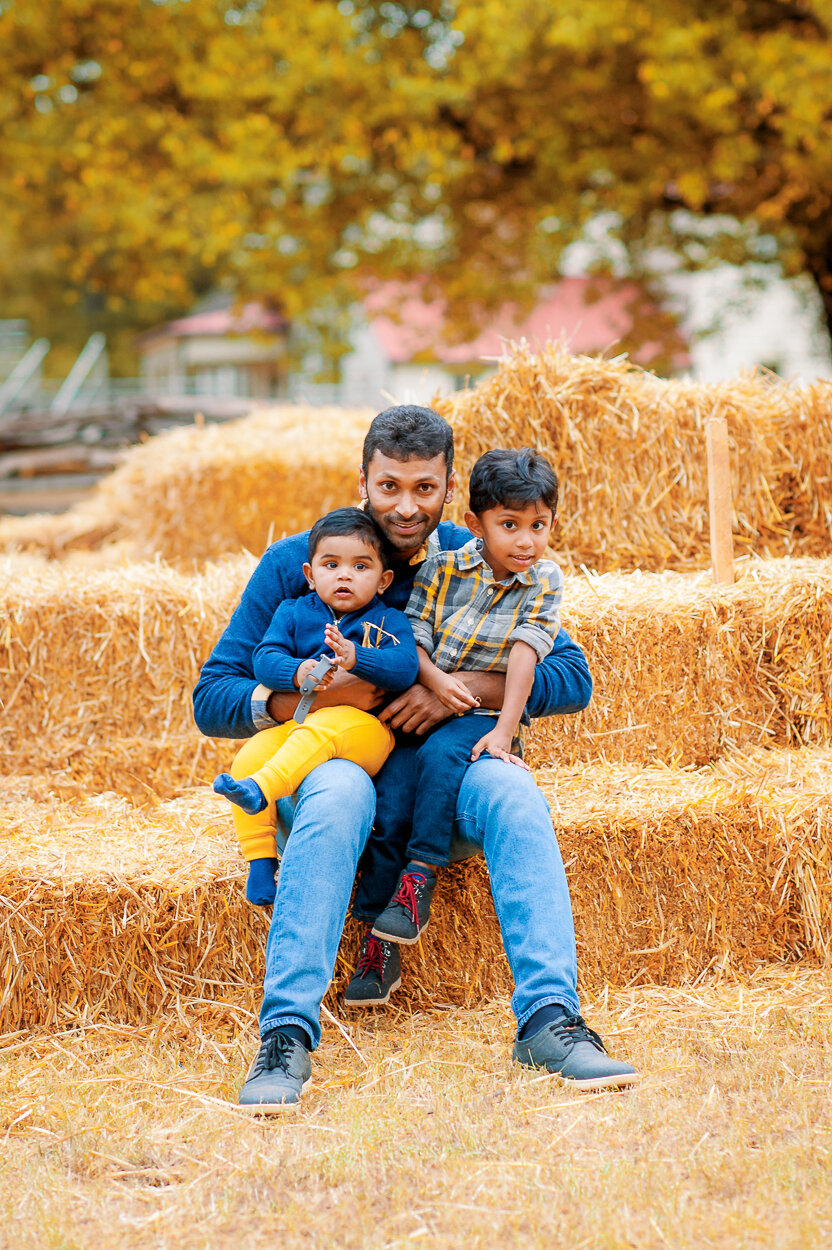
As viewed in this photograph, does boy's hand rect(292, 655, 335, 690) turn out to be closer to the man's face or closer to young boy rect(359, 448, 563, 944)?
young boy rect(359, 448, 563, 944)

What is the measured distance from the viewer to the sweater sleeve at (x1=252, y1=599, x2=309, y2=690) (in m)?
2.51

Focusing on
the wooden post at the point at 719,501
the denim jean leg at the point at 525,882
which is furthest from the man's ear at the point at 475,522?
the wooden post at the point at 719,501

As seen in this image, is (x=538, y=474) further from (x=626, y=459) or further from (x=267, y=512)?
(x=267, y=512)

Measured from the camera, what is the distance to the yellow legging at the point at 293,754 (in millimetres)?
2467

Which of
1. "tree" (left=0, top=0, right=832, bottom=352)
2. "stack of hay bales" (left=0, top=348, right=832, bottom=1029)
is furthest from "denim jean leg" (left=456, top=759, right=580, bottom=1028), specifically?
"tree" (left=0, top=0, right=832, bottom=352)

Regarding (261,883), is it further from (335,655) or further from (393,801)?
(335,655)

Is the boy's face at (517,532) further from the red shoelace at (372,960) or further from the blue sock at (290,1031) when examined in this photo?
the blue sock at (290,1031)

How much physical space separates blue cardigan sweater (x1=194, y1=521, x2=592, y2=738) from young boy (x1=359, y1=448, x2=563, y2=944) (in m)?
0.08

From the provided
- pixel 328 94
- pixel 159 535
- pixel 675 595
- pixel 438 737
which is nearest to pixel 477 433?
pixel 675 595

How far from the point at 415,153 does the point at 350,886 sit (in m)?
8.47

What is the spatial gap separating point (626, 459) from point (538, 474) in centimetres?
168

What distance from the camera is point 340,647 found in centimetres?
246

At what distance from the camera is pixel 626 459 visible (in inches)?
166

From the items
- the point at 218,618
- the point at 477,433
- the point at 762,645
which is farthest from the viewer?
the point at 477,433
